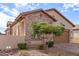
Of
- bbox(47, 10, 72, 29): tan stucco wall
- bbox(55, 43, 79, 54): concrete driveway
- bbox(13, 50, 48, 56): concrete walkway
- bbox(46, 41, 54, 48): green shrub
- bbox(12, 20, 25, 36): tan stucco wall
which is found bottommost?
bbox(13, 50, 48, 56): concrete walkway

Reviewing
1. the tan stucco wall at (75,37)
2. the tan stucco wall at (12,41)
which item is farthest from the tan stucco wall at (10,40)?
the tan stucco wall at (75,37)

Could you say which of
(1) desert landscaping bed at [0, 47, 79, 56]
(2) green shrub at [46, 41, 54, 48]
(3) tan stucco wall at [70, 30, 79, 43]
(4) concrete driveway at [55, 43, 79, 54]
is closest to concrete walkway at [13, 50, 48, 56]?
(1) desert landscaping bed at [0, 47, 79, 56]

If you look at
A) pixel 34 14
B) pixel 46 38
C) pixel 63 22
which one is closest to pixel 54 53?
pixel 46 38

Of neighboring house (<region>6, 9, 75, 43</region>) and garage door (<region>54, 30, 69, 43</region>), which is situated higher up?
neighboring house (<region>6, 9, 75, 43</region>)

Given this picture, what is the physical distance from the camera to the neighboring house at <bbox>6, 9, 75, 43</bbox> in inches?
64.6

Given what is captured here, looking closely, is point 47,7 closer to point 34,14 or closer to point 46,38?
point 34,14

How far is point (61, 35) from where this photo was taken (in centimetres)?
166

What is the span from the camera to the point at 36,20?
1664 millimetres

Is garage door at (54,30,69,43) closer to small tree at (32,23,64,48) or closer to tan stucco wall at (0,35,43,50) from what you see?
small tree at (32,23,64,48)

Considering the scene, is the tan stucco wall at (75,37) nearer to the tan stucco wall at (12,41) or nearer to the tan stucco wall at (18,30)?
the tan stucco wall at (12,41)

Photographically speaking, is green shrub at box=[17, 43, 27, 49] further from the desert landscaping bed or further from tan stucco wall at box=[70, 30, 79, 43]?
tan stucco wall at box=[70, 30, 79, 43]

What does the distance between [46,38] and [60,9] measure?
39cm

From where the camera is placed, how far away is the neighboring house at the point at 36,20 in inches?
64.6

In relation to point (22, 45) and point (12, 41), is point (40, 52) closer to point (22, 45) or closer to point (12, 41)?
point (22, 45)
